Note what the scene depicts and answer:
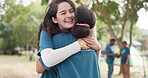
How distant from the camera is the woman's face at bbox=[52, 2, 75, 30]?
5.02 feet

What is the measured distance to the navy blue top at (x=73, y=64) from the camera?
58.2 inches

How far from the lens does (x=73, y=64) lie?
1.48m

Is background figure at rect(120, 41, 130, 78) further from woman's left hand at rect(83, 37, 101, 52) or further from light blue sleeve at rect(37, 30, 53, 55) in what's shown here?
light blue sleeve at rect(37, 30, 53, 55)

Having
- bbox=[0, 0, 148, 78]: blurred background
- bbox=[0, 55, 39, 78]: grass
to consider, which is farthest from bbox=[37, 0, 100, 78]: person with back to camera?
bbox=[0, 55, 39, 78]: grass

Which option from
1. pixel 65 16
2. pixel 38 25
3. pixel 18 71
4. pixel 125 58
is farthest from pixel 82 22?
pixel 38 25

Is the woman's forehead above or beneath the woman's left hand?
above

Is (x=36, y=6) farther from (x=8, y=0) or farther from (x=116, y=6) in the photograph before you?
(x=116, y=6)

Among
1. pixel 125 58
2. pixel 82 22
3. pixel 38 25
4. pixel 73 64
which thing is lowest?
pixel 38 25

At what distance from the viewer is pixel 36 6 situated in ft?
86.5

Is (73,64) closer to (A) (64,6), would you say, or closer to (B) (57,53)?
(B) (57,53)

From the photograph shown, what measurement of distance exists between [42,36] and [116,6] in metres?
6.01

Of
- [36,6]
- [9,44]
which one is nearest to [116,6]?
[36,6]

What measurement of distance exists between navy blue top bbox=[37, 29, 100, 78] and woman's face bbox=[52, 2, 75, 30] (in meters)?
0.06

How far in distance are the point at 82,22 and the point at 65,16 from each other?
0.10 meters
